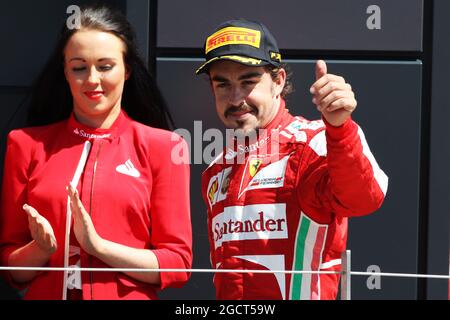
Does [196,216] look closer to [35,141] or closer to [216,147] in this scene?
[216,147]

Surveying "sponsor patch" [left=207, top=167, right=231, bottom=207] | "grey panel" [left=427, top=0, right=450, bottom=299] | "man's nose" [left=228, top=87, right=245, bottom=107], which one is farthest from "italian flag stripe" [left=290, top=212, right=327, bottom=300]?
"grey panel" [left=427, top=0, right=450, bottom=299]

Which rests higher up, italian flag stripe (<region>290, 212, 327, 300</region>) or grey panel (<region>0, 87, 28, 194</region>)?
grey panel (<region>0, 87, 28, 194</region>)

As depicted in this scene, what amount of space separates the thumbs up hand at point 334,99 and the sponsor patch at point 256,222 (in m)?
0.39

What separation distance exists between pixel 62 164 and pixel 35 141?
124mm

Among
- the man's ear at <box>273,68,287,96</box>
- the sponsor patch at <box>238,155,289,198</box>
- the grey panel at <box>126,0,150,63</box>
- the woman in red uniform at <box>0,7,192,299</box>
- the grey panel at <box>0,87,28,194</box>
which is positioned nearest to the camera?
the woman in red uniform at <box>0,7,192,299</box>

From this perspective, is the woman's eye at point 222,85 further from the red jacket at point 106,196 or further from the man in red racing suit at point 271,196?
the red jacket at point 106,196

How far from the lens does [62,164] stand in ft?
9.04

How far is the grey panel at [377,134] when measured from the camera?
337 centimetres

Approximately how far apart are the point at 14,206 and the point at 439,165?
1477 millimetres

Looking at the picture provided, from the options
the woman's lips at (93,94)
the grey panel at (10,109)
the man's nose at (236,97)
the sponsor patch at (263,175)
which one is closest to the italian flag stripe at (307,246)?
the sponsor patch at (263,175)

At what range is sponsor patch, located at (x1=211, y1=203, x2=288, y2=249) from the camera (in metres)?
2.73

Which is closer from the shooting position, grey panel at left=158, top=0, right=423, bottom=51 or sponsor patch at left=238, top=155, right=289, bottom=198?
sponsor patch at left=238, top=155, right=289, bottom=198

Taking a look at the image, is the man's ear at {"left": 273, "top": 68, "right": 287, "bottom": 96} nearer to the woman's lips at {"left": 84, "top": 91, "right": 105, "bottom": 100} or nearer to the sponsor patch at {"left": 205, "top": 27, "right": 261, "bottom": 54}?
the sponsor patch at {"left": 205, "top": 27, "right": 261, "bottom": 54}
